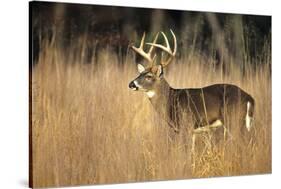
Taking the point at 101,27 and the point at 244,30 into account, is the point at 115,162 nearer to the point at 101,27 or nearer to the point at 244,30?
the point at 101,27

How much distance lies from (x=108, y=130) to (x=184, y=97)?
44.4 inches

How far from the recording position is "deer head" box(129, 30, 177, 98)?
28.8 ft

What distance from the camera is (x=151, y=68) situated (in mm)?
8852

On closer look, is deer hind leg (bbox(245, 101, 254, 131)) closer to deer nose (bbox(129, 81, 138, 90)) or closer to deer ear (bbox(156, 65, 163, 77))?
deer ear (bbox(156, 65, 163, 77))

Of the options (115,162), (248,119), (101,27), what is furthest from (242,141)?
(101,27)

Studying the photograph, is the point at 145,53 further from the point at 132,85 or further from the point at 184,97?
the point at 184,97

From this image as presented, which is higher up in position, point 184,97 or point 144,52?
point 144,52

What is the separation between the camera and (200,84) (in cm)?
915

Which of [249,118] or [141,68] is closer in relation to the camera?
[141,68]

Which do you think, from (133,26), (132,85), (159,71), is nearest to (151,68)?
(159,71)

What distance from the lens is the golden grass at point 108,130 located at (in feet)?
27.0

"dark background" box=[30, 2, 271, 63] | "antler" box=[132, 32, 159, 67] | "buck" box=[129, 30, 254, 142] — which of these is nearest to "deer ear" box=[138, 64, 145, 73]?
"buck" box=[129, 30, 254, 142]

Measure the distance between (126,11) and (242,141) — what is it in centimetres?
234

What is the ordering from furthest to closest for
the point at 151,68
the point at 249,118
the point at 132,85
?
1. the point at 249,118
2. the point at 151,68
3. the point at 132,85
